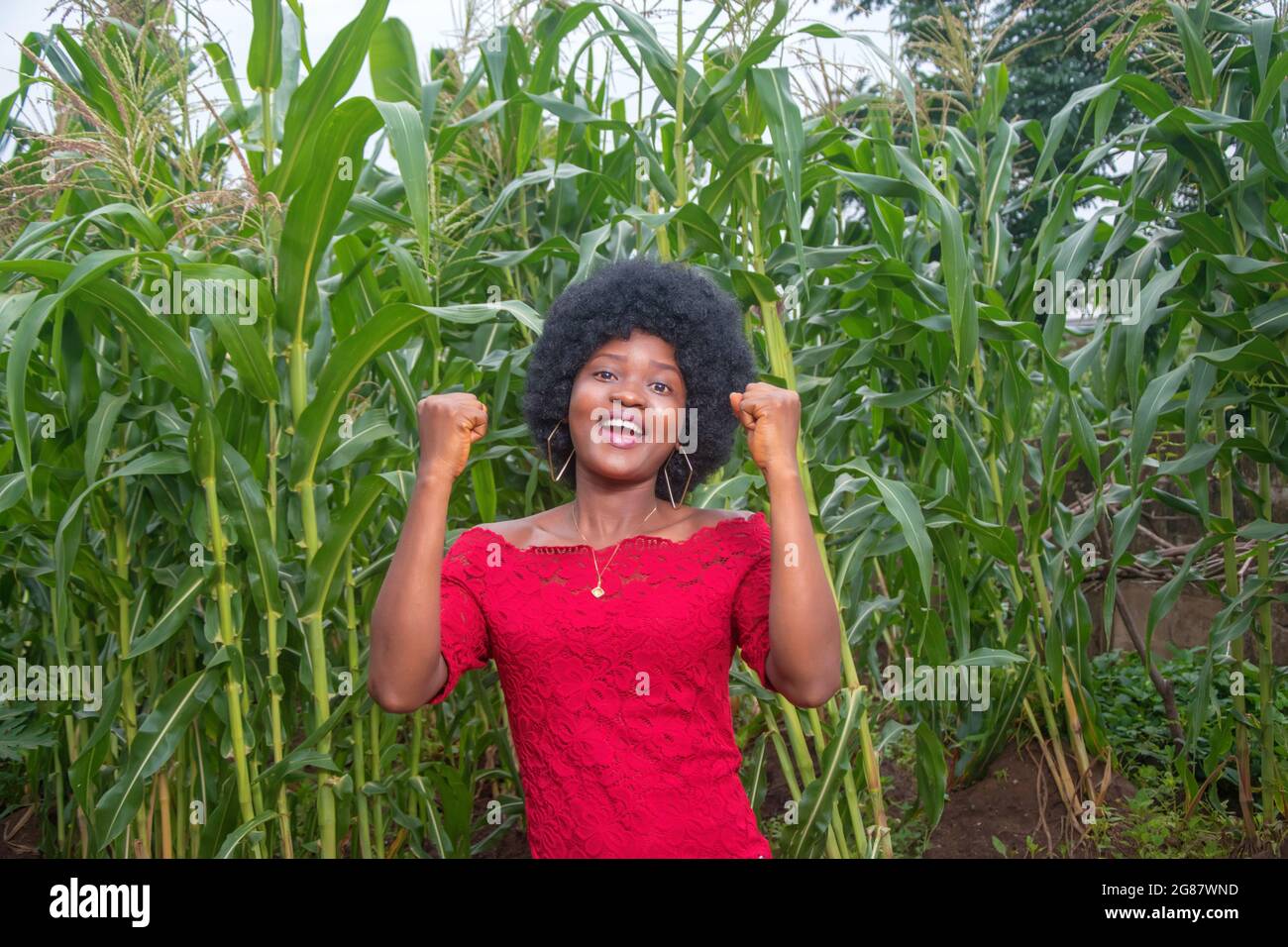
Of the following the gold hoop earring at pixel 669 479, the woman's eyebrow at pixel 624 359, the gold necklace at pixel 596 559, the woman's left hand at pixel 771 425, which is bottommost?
the gold necklace at pixel 596 559

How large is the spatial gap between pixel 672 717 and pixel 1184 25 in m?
2.16

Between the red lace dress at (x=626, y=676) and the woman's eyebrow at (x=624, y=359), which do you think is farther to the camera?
the woman's eyebrow at (x=624, y=359)

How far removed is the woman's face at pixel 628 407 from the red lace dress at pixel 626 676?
5.4 inches

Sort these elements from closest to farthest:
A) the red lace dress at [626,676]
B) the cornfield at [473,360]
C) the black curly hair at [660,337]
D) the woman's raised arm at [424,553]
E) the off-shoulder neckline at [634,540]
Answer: the woman's raised arm at [424,553] → the red lace dress at [626,676] → the off-shoulder neckline at [634,540] → the black curly hair at [660,337] → the cornfield at [473,360]

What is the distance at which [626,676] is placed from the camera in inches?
66.9

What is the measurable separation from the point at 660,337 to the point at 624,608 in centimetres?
47

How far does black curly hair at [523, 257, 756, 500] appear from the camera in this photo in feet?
6.18

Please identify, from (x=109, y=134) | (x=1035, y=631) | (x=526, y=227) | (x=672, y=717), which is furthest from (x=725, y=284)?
(x=1035, y=631)

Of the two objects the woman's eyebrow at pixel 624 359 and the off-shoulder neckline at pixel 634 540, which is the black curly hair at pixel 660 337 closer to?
the woman's eyebrow at pixel 624 359

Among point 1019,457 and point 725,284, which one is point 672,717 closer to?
point 725,284

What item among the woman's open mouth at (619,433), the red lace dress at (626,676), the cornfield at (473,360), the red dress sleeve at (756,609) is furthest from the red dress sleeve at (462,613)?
the cornfield at (473,360)

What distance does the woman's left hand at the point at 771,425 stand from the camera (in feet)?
5.21

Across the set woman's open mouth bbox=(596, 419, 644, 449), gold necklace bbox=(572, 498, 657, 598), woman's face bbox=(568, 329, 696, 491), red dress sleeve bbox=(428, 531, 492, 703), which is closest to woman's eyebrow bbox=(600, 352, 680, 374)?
woman's face bbox=(568, 329, 696, 491)
